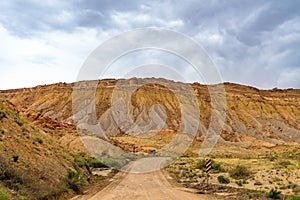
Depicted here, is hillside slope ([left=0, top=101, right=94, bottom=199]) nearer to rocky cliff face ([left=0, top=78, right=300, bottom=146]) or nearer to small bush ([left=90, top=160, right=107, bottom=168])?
small bush ([left=90, top=160, right=107, bottom=168])

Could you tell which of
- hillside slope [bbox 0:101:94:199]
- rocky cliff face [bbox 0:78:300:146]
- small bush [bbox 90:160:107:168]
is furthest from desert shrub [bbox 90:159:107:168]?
rocky cliff face [bbox 0:78:300:146]

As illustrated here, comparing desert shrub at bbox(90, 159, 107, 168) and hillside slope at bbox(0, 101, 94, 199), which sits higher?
hillside slope at bbox(0, 101, 94, 199)

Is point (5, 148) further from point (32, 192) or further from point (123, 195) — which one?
point (123, 195)

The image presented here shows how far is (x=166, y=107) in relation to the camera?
123m

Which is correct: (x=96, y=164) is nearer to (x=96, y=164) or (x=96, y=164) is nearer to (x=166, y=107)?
(x=96, y=164)

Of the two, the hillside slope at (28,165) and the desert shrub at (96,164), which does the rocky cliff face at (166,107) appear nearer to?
the desert shrub at (96,164)

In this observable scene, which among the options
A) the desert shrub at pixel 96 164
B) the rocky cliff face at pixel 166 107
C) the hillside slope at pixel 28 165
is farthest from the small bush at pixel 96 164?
the rocky cliff face at pixel 166 107

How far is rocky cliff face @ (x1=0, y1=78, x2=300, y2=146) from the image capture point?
10894 centimetres

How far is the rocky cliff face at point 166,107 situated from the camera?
357 feet

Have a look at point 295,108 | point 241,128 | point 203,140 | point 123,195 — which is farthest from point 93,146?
point 295,108

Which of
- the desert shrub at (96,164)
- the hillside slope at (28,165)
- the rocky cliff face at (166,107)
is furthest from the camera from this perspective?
the rocky cliff face at (166,107)

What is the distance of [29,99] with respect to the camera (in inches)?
5300

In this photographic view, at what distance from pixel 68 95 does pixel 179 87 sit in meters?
40.5

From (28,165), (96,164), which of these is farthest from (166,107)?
(28,165)
